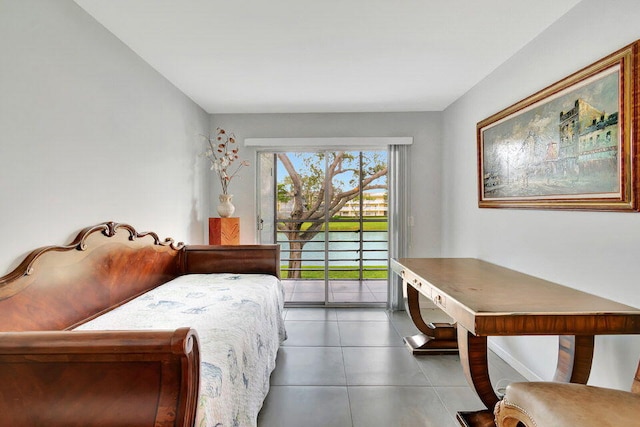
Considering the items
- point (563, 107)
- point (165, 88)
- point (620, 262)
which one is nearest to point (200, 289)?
point (165, 88)

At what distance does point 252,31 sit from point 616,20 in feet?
6.50

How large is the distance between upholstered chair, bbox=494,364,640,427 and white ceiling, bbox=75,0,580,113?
1.95 m

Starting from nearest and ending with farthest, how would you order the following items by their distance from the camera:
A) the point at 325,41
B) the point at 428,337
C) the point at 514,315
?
1. the point at 514,315
2. the point at 325,41
3. the point at 428,337

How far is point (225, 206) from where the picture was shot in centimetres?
354

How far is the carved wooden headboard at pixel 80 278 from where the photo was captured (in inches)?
56.2

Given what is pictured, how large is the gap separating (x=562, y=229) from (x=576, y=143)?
20.0 inches

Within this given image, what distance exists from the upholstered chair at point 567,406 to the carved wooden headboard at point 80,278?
6.94ft

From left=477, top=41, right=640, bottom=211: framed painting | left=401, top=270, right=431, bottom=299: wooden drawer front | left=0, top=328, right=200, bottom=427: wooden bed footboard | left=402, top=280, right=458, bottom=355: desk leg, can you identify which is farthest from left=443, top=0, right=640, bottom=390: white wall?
left=0, top=328, right=200, bottom=427: wooden bed footboard

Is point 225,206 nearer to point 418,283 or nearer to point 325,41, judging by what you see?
point 325,41

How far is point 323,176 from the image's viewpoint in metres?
3.99

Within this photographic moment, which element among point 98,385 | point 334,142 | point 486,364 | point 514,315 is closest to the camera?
point 98,385

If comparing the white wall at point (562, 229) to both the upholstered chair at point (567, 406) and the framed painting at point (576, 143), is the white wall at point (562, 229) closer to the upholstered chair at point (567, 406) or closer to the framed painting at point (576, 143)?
the framed painting at point (576, 143)

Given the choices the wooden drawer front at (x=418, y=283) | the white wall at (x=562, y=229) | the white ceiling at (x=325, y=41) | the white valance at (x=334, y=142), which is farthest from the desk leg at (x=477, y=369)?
the white valance at (x=334, y=142)

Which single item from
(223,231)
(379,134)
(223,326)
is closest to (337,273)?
(223,231)
